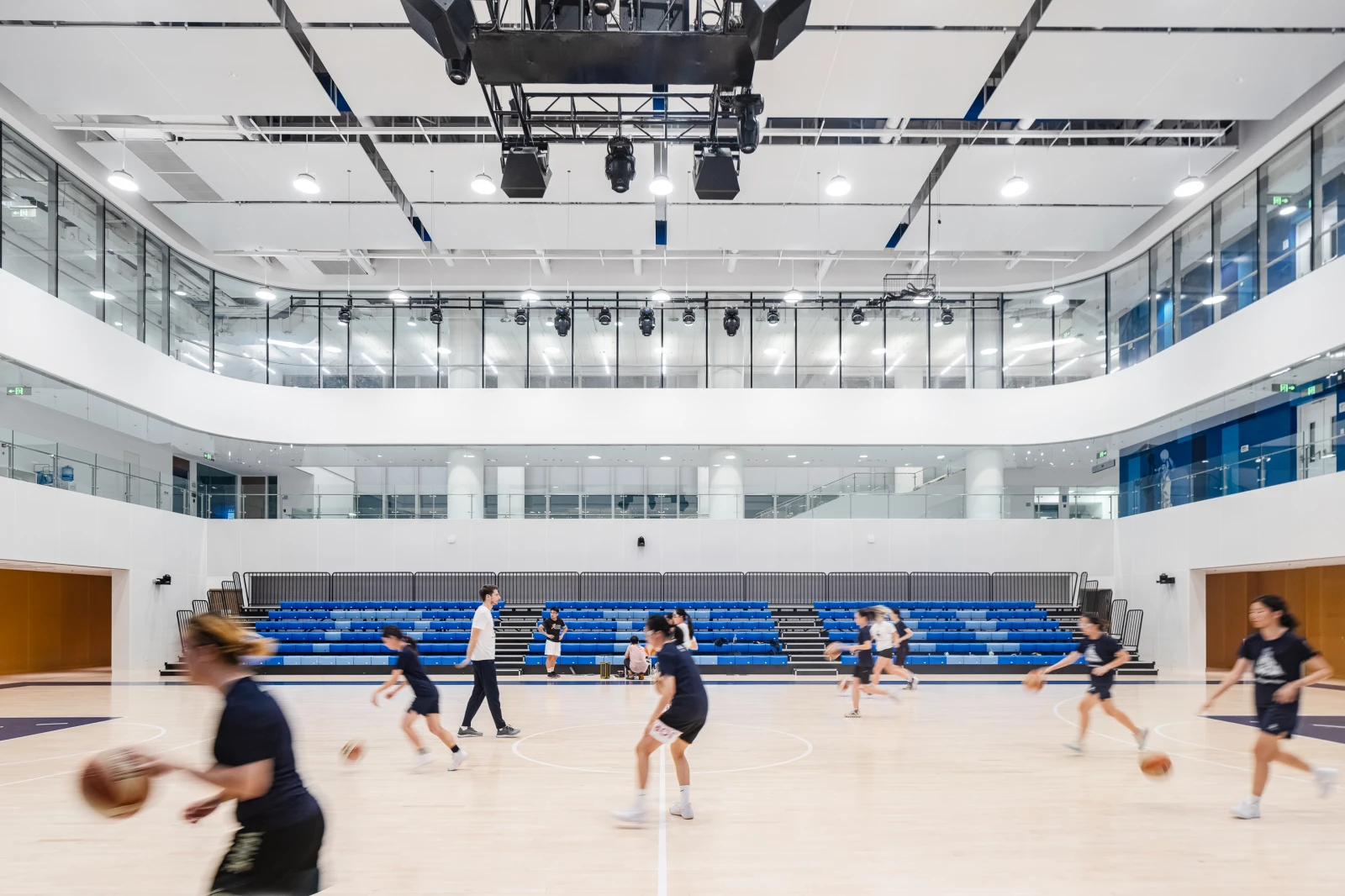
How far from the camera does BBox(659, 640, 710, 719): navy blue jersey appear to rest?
265 inches

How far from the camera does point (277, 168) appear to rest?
17.8 m

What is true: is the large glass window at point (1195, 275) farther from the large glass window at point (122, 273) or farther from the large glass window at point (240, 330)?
the large glass window at point (122, 273)

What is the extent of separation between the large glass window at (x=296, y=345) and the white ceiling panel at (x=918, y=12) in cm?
1879

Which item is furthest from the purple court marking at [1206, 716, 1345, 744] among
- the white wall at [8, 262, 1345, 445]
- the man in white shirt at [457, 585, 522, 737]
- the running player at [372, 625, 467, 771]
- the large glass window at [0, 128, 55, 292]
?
the large glass window at [0, 128, 55, 292]

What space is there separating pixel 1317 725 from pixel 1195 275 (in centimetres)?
1238

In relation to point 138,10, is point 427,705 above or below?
below

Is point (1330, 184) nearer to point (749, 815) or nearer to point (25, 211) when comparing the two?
point (749, 815)

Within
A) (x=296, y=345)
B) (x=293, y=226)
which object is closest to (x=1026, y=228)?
(x=293, y=226)

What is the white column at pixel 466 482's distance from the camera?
25.7 m

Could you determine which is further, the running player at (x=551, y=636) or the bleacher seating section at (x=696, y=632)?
the bleacher seating section at (x=696, y=632)

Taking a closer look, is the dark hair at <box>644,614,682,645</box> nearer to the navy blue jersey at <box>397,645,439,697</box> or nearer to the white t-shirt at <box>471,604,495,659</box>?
the navy blue jersey at <box>397,645,439,697</box>

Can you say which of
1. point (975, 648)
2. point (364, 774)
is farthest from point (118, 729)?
point (975, 648)

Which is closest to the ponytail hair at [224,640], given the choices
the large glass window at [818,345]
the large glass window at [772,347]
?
the large glass window at [772,347]

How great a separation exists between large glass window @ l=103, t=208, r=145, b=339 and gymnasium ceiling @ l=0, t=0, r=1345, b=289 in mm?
1538
